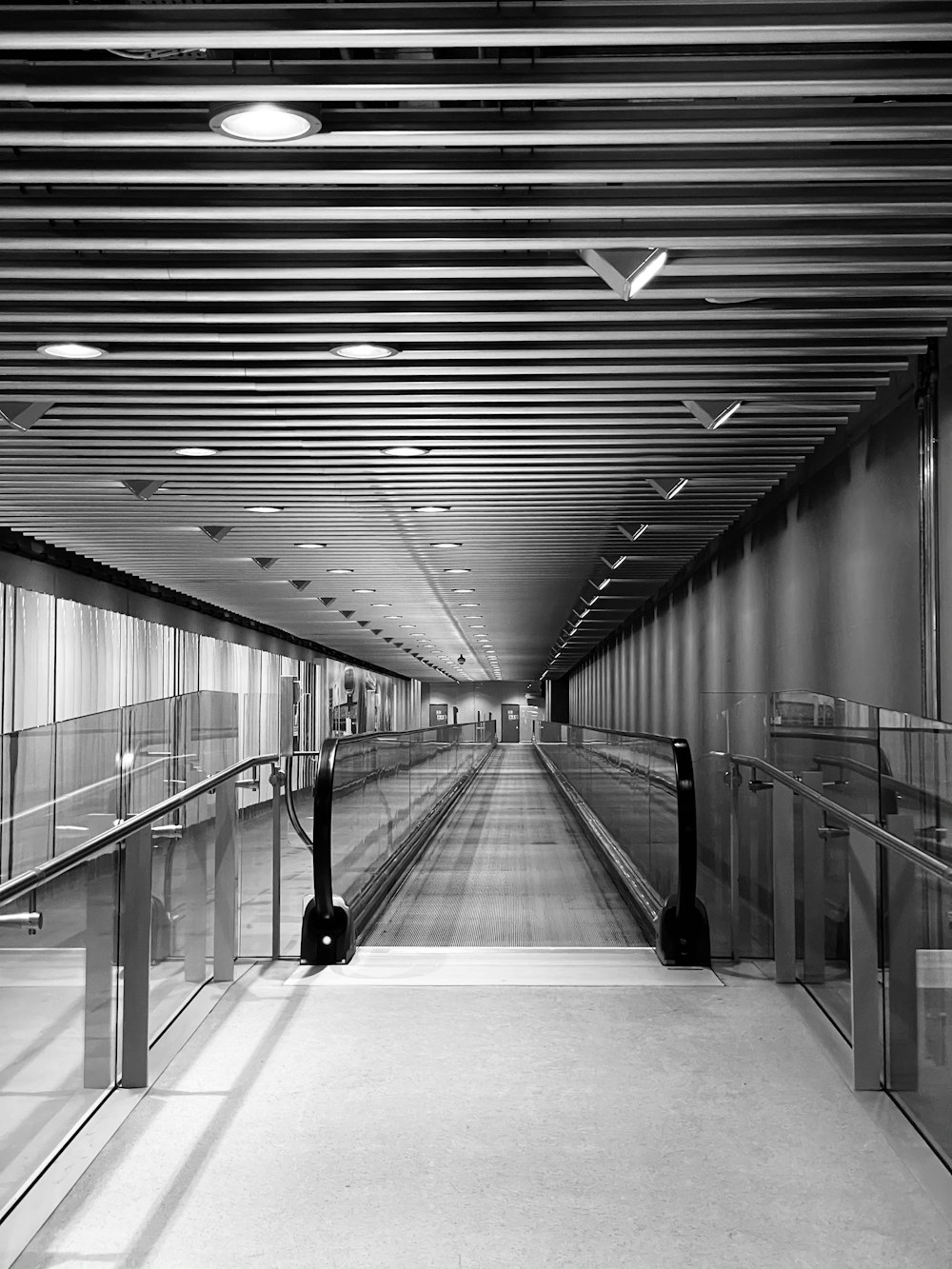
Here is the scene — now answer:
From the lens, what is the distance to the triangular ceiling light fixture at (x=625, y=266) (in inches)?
174

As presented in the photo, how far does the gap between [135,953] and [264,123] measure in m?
2.40

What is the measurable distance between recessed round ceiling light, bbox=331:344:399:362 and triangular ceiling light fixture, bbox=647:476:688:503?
327 centimetres

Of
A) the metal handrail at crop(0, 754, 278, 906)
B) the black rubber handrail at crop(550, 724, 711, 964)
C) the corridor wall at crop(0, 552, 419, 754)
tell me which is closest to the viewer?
the metal handrail at crop(0, 754, 278, 906)

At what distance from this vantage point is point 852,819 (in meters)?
3.67

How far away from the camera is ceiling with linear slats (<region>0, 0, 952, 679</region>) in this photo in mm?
3172

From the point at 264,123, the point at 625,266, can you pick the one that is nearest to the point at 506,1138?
the point at 264,123

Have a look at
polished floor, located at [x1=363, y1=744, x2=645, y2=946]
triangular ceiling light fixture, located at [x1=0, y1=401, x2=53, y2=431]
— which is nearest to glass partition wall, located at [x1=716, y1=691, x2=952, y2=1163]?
polished floor, located at [x1=363, y1=744, x2=645, y2=946]

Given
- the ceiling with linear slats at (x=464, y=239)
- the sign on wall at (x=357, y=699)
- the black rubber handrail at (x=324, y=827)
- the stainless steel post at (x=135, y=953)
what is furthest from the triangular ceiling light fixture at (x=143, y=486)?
the sign on wall at (x=357, y=699)

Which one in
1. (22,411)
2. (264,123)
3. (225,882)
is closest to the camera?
(264,123)

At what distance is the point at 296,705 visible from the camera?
24.9 meters

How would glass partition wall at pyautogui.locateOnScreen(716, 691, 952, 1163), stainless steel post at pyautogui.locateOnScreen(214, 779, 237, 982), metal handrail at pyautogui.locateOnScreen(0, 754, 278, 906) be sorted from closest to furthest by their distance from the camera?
metal handrail at pyautogui.locateOnScreen(0, 754, 278, 906) < glass partition wall at pyautogui.locateOnScreen(716, 691, 952, 1163) < stainless steel post at pyautogui.locateOnScreen(214, 779, 237, 982)

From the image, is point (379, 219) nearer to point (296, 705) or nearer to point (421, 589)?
point (421, 589)

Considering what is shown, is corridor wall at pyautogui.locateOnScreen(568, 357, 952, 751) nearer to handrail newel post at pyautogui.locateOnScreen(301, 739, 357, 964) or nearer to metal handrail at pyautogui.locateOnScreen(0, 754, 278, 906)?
handrail newel post at pyautogui.locateOnScreen(301, 739, 357, 964)

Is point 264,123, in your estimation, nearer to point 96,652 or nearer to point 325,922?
point 325,922
